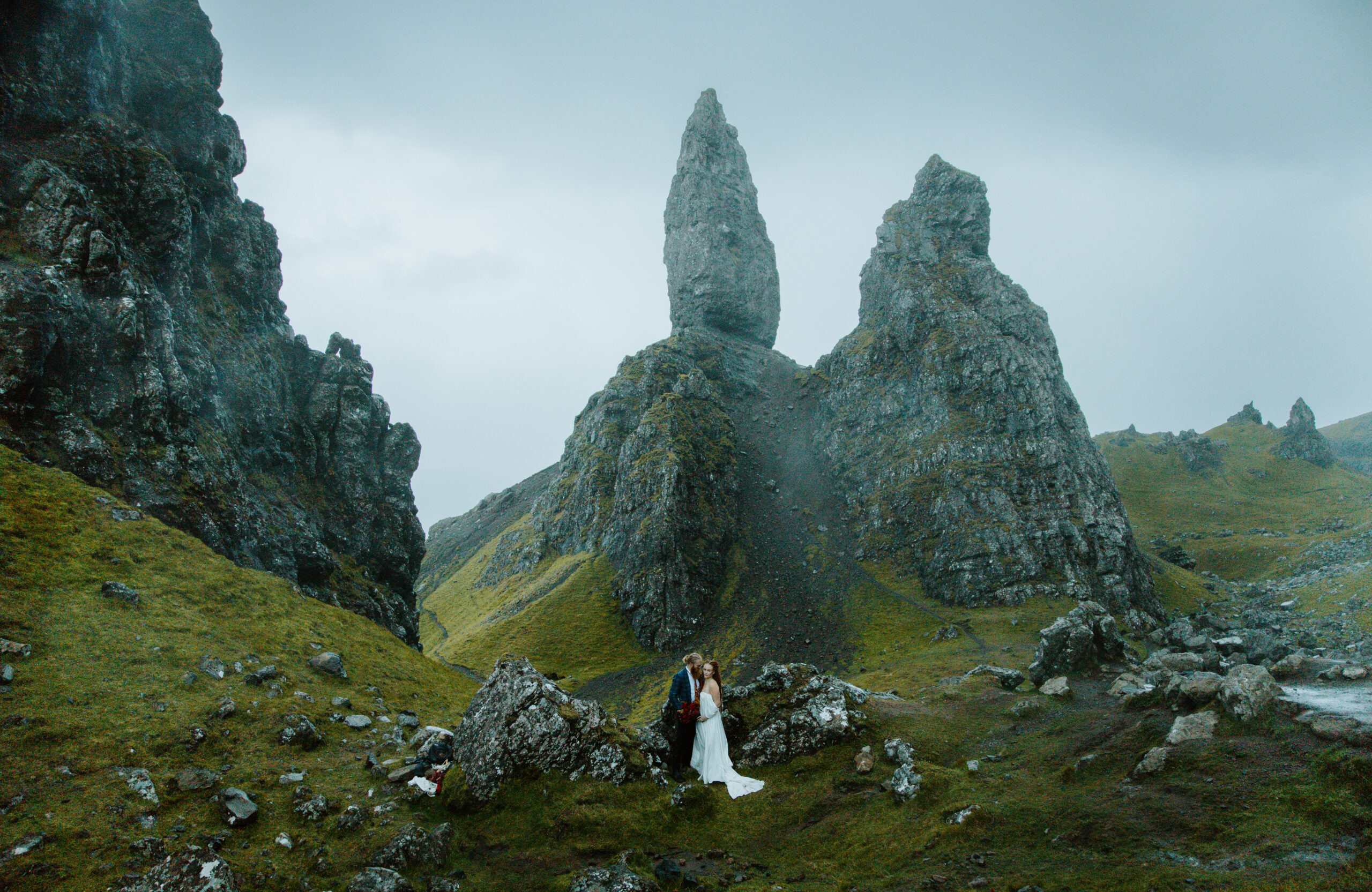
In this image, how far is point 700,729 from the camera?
80.2 feet

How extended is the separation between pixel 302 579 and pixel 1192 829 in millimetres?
66601

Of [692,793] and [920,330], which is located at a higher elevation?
[920,330]

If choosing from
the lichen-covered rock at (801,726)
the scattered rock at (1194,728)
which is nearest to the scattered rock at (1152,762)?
the scattered rock at (1194,728)

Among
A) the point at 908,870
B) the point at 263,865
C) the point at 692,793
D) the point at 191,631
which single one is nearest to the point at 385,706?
the point at 191,631

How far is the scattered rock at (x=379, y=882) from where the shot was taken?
15.4 metres

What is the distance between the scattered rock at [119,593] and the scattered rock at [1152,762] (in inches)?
1681

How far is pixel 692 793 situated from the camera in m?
22.3

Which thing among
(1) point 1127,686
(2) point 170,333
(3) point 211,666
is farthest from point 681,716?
(2) point 170,333

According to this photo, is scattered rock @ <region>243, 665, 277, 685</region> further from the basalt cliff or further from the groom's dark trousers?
the basalt cliff

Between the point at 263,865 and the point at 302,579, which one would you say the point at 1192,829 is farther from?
the point at 302,579

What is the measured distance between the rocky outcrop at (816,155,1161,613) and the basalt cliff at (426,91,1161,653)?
0.44 m

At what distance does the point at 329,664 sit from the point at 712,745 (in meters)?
22.2

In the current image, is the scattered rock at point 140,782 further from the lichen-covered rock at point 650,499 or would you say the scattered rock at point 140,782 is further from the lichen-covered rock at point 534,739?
the lichen-covered rock at point 650,499

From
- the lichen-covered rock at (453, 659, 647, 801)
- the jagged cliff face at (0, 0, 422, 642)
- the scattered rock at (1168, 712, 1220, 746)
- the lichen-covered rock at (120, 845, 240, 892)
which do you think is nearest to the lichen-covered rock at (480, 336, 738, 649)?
the jagged cliff face at (0, 0, 422, 642)
